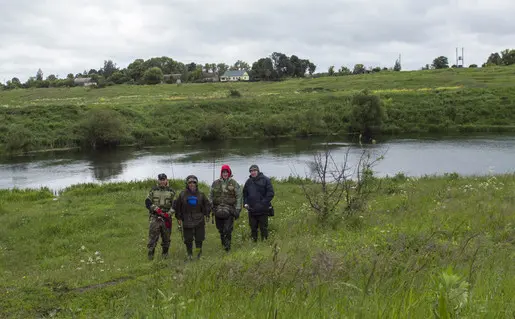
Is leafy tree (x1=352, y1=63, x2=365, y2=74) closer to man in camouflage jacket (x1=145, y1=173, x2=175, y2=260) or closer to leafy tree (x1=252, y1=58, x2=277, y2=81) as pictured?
leafy tree (x1=252, y1=58, x2=277, y2=81)

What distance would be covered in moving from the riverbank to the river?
12.5m

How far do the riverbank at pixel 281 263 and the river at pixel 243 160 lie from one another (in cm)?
1253

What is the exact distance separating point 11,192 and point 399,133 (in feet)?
169

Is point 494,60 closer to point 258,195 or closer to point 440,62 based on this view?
point 440,62

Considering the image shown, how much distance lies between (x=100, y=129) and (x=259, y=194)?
A: 47754 millimetres

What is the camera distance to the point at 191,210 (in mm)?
11148

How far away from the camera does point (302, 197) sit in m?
21.0

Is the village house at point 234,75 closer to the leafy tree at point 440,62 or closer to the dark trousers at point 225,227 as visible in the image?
the leafy tree at point 440,62

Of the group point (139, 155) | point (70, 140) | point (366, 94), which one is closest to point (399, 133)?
point (366, 94)

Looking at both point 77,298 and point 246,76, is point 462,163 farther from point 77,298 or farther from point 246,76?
point 246,76

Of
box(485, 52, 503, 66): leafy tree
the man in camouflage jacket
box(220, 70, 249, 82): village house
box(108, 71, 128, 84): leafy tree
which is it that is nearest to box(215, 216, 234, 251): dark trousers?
the man in camouflage jacket

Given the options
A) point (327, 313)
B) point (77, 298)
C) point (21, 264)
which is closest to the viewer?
point (327, 313)

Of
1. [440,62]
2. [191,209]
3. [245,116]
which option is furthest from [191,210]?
[440,62]

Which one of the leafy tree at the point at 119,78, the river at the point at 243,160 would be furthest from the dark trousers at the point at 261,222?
the leafy tree at the point at 119,78
